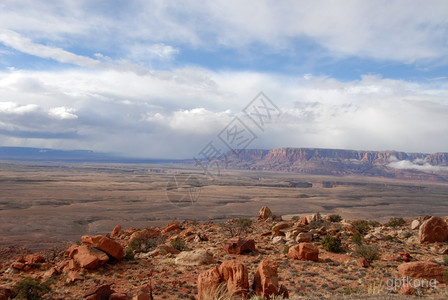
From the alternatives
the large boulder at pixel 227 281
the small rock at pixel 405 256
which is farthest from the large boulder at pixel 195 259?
the small rock at pixel 405 256

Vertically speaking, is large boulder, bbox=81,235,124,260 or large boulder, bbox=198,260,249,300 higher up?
large boulder, bbox=198,260,249,300

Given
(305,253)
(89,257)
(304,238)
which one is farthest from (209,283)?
(304,238)

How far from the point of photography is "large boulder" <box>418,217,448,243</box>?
14008 millimetres

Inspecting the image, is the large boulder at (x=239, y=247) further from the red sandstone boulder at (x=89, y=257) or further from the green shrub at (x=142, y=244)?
the red sandstone boulder at (x=89, y=257)

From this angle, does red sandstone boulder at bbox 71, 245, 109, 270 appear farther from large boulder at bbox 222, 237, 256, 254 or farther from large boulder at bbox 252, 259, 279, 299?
large boulder at bbox 252, 259, 279, 299

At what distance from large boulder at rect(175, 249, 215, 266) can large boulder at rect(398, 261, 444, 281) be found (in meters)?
7.23

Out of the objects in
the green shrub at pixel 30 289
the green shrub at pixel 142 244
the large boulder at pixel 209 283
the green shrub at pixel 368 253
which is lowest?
the green shrub at pixel 142 244

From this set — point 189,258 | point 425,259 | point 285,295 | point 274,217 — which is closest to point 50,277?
point 189,258

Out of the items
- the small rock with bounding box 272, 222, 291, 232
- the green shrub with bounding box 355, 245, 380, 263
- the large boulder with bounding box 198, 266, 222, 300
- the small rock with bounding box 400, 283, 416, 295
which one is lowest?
the small rock with bounding box 272, 222, 291, 232

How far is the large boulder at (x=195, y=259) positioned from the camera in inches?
465

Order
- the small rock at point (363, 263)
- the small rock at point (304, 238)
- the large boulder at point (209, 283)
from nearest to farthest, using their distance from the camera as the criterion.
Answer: the large boulder at point (209, 283)
the small rock at point (363, 263)
the small rock at point (304, 238)

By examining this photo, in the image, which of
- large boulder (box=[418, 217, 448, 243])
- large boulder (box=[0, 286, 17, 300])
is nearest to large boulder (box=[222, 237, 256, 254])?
large boulder (box=[0, 286, 17, 300])

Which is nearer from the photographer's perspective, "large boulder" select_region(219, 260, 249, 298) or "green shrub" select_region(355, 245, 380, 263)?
"large boulder" select_region(219, 260, 249, 298)

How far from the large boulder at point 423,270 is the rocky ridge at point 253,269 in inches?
1.1
